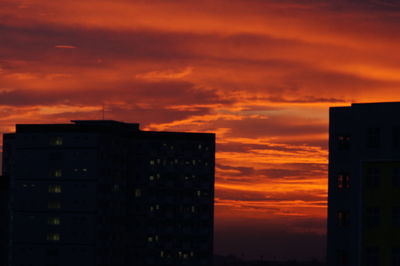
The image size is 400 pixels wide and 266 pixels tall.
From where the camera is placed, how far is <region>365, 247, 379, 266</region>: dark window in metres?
100

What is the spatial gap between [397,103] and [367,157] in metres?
7.19

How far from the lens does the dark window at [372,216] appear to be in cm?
10150

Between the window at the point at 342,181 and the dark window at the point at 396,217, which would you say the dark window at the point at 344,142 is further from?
the dark window at the point at 396,217

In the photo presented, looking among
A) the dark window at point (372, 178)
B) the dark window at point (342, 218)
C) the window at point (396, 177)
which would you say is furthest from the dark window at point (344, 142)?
the dark window at point (342, 218)

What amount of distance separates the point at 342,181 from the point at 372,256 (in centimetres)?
968

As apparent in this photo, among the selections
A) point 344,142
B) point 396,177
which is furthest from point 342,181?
point 396,177

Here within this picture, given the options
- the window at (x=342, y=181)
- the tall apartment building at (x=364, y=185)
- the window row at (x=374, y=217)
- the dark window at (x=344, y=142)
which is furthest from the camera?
the window at (x=342, y=181)

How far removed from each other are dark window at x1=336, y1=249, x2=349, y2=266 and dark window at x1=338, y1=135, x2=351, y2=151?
1199 cm

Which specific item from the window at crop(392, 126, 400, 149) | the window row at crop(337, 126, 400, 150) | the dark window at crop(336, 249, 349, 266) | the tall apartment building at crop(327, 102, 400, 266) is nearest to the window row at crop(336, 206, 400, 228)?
the tall apartment building at crop(327, 102, 400, 266)

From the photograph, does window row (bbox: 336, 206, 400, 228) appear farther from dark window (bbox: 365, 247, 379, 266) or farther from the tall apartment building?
dark window (bbox: 365, 247, 379, 266)

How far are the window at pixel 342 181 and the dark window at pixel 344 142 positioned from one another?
318 centimetres

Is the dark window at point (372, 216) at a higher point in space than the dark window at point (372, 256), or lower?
higher

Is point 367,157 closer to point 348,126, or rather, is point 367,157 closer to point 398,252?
point 348,126

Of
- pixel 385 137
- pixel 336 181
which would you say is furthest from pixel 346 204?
pixel 385 137
